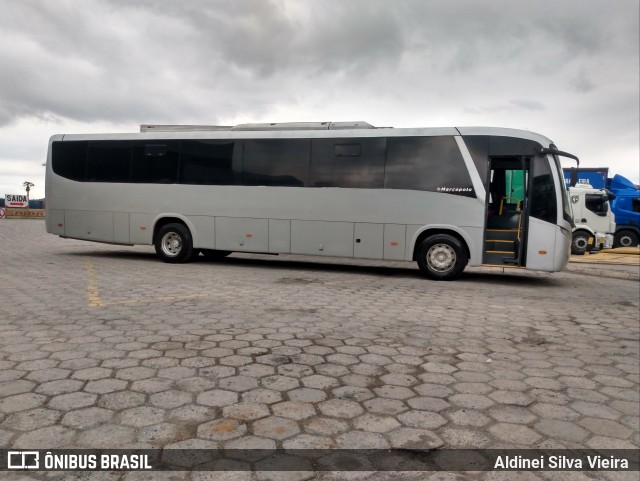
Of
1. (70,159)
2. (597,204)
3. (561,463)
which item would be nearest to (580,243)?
(597,204)

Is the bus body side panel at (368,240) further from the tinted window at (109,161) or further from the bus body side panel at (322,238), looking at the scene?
the tinted window at (109,161)

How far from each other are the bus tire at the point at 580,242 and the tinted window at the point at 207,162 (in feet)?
49.3

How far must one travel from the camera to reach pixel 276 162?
36.3ft

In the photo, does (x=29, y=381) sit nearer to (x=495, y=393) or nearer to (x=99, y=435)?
(x=99, y=435)

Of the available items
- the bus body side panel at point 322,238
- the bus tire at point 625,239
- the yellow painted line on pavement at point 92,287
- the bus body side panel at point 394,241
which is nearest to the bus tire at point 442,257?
the bus body side panel at point 394,241

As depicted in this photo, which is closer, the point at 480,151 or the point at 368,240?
the point at 480,151

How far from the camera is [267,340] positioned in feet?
14.9

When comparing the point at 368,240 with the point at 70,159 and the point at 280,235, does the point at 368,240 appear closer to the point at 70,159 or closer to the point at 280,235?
the point at 280,235

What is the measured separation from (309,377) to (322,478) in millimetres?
1322

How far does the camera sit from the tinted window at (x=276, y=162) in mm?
10883

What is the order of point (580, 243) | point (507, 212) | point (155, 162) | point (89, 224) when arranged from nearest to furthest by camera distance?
point (507, 212), point (155, 162), point (89, 224), point (580, 243)

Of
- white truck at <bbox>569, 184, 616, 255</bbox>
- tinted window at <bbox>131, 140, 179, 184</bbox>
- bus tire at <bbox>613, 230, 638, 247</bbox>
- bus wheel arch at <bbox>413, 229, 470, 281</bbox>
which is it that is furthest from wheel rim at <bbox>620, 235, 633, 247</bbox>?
tinted window at <bbox>131, 140, 179, 184</bbox>

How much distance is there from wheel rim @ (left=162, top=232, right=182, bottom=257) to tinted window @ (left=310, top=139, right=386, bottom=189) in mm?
3832

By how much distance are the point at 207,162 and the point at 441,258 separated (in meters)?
5.99
